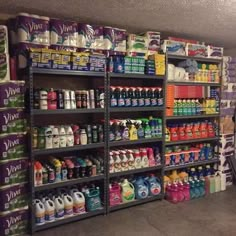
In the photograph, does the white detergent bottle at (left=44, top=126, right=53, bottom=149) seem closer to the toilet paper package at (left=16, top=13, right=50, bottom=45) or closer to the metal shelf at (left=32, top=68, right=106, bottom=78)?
the metal shelf at (left=32, top=68, right=106, bottom=78)

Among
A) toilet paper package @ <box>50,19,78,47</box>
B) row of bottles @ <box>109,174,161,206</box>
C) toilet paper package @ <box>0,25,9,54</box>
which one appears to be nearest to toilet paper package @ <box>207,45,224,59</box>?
row of bottles @ <box>109,174,161,206</box>

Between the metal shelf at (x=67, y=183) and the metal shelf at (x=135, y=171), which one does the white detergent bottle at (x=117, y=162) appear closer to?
the metal shelf at (x=135, y=171)

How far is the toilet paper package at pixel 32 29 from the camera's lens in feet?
9.87

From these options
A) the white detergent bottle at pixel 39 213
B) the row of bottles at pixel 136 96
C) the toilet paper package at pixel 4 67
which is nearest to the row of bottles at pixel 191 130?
the row of bottles at pixel 136 96

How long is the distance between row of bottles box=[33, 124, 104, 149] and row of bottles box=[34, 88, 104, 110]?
0.25m

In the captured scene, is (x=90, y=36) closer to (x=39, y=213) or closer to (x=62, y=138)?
(x=62, y=138)

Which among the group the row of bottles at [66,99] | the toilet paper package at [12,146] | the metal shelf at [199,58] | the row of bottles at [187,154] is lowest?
the row of bottles at [187,154]

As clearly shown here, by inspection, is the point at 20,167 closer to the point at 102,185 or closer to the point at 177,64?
the point at 102,185

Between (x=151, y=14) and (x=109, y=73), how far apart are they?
0.84 meters

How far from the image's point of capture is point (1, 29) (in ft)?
9.54

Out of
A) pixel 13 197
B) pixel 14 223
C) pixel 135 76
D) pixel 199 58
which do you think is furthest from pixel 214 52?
pixel 14 223

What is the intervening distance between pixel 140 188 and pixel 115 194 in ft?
1.27

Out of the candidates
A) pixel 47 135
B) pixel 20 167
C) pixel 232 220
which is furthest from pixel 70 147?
pixel 232 220

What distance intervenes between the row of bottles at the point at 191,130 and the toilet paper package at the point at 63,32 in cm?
188
